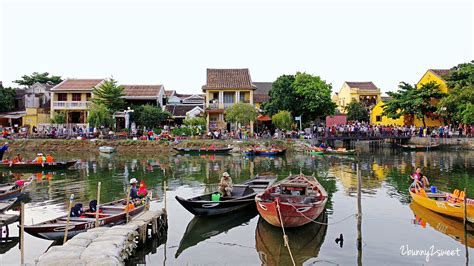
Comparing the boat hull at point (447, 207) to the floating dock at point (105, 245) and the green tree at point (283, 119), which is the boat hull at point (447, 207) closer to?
the floating dock at point (105, 245)

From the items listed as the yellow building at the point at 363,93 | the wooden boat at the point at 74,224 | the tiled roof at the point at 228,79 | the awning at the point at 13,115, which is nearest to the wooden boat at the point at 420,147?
the tiled roof at the point at 228,79

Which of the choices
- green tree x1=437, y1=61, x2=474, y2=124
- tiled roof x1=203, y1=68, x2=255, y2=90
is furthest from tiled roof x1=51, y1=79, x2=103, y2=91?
green tree x1=437, y1=61, x2=474, y2=124

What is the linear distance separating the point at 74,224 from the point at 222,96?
116 feet

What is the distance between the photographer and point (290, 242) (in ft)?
38.9

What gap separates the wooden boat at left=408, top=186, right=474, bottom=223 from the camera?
13.2 metres

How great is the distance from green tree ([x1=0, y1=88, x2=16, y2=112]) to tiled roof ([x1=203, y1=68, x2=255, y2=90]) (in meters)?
23.1

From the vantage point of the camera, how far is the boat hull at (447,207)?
1295 cm

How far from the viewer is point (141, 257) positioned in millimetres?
10789

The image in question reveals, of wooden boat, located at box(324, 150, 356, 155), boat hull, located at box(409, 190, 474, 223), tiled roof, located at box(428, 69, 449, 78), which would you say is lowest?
boat hull, located at box(409, 190, 474, 223)

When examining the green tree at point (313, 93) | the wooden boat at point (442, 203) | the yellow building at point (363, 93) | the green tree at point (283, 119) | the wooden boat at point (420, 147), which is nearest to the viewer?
the wooden boat at point (442, 203)

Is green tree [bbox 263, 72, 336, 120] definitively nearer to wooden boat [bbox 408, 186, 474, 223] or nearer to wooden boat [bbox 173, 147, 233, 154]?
wooden boat [bbox 173, 147, 233, 154]

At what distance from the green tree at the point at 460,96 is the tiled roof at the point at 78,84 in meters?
36.7

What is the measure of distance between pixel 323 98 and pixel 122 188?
87.6ft

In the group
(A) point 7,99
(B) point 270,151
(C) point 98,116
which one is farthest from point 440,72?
(A) point 7,99
